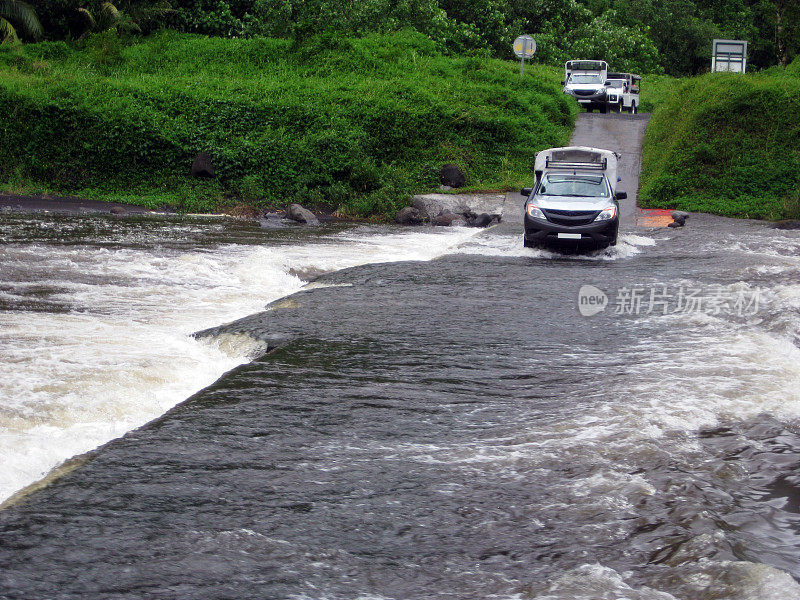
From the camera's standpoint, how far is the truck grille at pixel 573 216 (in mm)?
15500

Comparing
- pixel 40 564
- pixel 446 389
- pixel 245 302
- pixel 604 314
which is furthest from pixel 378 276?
pixel 40 564

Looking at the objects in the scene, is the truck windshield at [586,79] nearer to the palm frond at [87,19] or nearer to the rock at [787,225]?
the rock at [787,225]

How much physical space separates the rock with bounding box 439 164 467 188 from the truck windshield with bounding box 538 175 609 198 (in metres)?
9.12

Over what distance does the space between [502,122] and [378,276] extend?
54.5 ft

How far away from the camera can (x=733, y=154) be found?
2481 centimetres

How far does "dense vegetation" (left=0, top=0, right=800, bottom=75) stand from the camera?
123 ft

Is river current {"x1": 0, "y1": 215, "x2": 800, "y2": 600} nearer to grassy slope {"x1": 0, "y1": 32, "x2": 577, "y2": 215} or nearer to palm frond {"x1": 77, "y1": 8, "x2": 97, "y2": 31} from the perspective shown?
grassy slope {"x1": 0, "y1": 32, "x2": 577, "y2": 215}


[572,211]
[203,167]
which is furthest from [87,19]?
[572,211]

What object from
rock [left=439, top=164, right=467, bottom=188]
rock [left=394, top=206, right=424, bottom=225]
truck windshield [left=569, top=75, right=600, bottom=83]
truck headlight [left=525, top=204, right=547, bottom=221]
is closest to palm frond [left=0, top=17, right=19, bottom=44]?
rock [left=439, top=164, right=467, bottom=188]

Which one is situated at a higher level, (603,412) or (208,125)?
(208,125)

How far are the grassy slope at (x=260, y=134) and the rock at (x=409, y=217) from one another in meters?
0.64

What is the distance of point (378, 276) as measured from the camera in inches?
512

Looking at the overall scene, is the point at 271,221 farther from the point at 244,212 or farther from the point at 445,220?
the point at 445,220

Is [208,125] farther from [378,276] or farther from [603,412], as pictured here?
[603,412]
